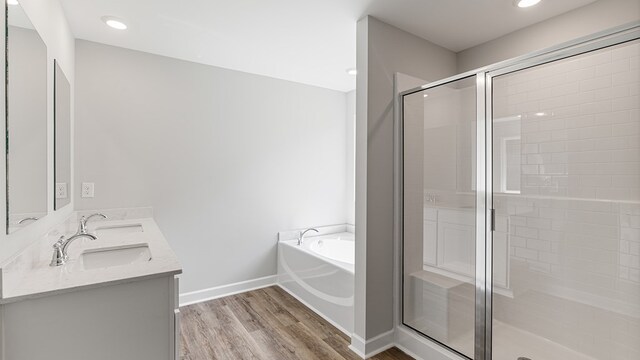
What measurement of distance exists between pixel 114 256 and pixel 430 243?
2.01 metres

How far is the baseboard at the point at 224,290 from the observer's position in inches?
117

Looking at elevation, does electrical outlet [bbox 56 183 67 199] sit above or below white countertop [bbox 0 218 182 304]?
above

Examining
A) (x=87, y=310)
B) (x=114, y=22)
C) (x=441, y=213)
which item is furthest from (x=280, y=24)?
(x=87, y=310)

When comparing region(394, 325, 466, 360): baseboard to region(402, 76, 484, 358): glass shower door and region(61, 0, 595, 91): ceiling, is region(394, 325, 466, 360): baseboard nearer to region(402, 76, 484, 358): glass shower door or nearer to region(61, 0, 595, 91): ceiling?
region(402, 76, 484, 358): glass shower door

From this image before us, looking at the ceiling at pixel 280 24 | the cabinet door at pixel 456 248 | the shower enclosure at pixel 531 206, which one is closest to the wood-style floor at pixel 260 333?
the shower enclosure at pixel 531 206

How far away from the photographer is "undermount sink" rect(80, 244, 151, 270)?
163 centimetres

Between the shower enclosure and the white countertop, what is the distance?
1668 mm

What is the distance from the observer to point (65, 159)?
212 cm

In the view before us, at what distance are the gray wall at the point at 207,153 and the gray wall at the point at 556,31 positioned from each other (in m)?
1.76

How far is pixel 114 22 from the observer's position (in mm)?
2238

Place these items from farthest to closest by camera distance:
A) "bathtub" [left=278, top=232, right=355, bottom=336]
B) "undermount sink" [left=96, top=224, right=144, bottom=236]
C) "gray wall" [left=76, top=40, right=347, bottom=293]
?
"gray wall" [left=76, top=40, right=347, bottom=293], "bathtub" [left=278, top=232, right=355, bottom=336], "undermount sink" [left=96, top=224, right=144, bottom=236]

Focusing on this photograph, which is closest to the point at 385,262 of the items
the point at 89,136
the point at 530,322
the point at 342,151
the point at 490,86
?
the point at 530,322

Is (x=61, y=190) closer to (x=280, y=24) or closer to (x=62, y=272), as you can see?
(x=62, y=272)

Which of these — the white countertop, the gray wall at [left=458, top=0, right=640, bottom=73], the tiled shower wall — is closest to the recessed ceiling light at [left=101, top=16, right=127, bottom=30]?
the white countertop
